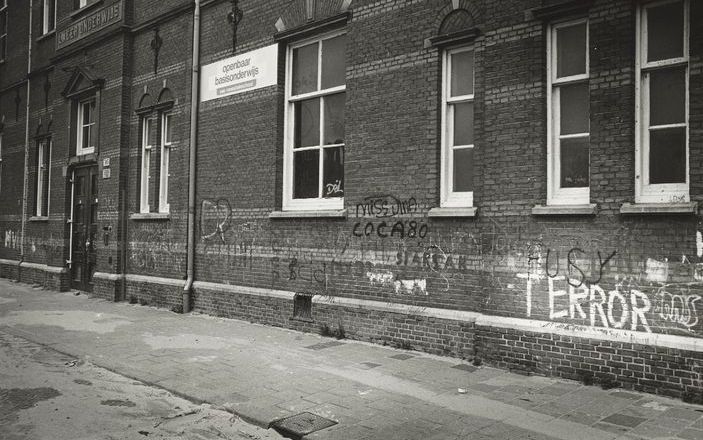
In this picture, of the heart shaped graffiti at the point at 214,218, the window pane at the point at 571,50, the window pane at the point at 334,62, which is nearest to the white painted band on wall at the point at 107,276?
the heart shaped graffiti at the point at 214,218

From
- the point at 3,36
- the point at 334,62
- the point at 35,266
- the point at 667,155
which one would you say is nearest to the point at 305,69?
the point at 334,62

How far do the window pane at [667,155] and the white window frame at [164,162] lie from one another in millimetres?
10000

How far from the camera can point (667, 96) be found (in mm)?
6461

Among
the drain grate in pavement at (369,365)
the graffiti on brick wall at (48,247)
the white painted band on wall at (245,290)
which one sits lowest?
the drain grate in pavement at (369,365)

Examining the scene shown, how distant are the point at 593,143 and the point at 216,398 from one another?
5.10 m

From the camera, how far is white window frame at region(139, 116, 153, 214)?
13.7 meters

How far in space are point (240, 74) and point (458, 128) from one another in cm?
498

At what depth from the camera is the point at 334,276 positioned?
9312mm

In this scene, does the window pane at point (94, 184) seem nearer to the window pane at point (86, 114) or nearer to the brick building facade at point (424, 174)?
the brick building facade at point (424, 174)

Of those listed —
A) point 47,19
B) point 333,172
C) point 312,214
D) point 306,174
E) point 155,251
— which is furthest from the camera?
point 47,19

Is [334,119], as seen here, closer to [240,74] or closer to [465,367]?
[240,74]

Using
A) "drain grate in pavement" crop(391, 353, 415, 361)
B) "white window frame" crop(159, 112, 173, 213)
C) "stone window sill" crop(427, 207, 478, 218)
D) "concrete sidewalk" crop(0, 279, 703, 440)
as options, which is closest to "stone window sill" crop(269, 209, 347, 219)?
"stone window sill" crop(427, 207, 478, 218)

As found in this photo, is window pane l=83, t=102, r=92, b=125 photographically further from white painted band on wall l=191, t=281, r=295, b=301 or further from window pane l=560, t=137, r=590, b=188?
window pane l=560, t=137, r=590, b=188

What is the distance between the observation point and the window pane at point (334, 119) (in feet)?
31.8
